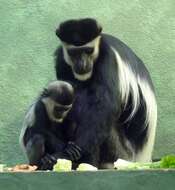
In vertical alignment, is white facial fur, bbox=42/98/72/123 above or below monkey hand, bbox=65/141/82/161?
above

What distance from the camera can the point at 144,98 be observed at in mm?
3465

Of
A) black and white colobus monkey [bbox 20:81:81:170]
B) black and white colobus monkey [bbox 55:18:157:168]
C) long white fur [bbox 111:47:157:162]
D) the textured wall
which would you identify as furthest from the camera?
the textured wall

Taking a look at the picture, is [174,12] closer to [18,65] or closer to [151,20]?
[151,20]

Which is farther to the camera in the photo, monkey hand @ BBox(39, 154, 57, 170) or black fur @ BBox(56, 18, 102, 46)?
black fur @ BBox(56, 18, 102, 46)

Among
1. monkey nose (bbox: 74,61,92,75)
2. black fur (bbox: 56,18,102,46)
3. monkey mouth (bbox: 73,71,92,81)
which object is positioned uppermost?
black fur (bbox: 56,18,102,46)

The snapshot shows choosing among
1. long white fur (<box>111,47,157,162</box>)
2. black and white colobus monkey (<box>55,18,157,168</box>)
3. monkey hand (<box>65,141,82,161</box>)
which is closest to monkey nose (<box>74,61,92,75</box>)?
black and white colobus monkey (<box>55,18,157,168</box>)

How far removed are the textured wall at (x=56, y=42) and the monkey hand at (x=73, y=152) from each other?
0.47m

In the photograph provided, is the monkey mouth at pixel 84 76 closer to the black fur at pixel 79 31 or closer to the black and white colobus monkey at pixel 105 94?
the black and white colobus monkey at pixel 105 94

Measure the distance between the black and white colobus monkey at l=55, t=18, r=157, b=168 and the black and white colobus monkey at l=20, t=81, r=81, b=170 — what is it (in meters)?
0.07

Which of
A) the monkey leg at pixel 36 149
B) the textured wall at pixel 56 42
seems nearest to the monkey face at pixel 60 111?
the monkey leg at pixel 36 149

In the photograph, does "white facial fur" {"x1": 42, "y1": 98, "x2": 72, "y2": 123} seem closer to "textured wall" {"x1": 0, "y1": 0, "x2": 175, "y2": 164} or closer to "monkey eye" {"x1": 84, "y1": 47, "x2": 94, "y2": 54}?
"monkey eye" {"x1": 84, "y1": 47, "x2": 94, "y2": 54}

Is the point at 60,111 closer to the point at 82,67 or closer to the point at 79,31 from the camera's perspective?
the point at 82,67

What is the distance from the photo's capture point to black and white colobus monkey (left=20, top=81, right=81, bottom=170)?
3156mm

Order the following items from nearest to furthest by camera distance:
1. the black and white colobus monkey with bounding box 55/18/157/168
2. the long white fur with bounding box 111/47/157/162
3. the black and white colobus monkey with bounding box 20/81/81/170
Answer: the black and white colobus monkey with bounding box 20/81/81/170 < the black and white colobus monkey with bounding box 55/18/157/168 < the long white fur with bounding box 111/47/157/162
